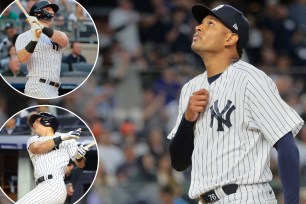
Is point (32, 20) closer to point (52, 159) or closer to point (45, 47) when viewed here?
point (45, 47)

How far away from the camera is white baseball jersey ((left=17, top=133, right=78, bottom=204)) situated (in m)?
3.61

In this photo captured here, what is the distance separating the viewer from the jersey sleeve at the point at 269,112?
352cm

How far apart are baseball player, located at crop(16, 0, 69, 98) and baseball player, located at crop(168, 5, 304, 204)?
0.59 m

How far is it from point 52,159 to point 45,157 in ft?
0.10

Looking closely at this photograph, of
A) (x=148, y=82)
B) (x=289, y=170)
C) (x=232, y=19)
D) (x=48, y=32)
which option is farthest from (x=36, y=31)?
(x=148, y=82)

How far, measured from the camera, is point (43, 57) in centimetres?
373

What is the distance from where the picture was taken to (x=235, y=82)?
3.62 meters

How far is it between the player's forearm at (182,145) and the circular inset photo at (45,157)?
0.38 m

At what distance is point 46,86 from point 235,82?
854mm

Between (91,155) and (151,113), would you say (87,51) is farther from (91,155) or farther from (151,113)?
(151,113)

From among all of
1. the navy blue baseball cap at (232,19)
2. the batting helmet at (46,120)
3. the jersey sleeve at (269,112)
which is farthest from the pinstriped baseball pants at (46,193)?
the navy blue baseball cap at (232,19)

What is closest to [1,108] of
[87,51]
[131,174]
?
[131,174]

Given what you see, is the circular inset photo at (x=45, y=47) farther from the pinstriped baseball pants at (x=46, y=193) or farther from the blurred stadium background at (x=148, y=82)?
the blurred stadium background at (x=148, y=82)

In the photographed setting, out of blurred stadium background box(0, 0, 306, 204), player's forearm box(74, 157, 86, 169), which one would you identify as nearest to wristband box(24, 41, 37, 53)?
player's forearm box(74, 157, 86, 169)
